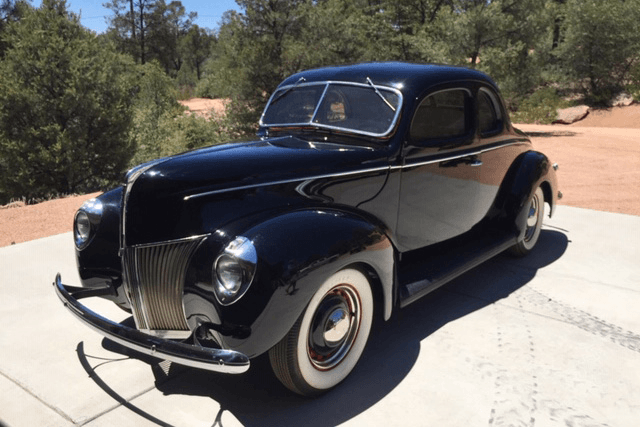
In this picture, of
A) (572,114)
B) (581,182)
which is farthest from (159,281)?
(572,114)

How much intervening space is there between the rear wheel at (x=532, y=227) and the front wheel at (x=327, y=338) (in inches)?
96.8

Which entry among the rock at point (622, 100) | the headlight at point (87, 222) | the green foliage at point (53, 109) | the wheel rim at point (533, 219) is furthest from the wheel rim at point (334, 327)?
the rock at point (622, 100)

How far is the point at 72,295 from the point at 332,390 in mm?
1531

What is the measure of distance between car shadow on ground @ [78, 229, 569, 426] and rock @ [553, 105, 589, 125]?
21083mm

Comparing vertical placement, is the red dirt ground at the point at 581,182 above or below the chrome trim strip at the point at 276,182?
below

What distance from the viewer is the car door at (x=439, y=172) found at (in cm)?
339

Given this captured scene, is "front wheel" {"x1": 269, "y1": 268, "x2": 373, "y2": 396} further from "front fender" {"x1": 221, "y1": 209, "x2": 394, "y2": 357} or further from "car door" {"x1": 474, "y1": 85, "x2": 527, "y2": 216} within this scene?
"car door" {"x1": 474, "y1": 85, "x2": 527, "y2": 216}

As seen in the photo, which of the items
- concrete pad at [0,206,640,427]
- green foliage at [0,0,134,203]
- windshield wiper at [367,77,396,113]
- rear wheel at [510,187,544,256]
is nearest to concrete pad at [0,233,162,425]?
concrete pad at [0,206,640,427]

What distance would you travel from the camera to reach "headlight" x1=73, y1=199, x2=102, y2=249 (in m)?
3.08

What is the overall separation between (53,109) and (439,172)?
33.1 feet

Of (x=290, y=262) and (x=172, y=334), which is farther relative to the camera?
(x=172, y=334)

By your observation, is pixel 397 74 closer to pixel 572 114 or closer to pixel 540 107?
pixel 572 114

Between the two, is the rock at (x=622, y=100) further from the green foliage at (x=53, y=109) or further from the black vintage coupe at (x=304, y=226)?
the black vintage coupe at (x=304, y=226)

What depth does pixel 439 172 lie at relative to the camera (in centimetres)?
360
